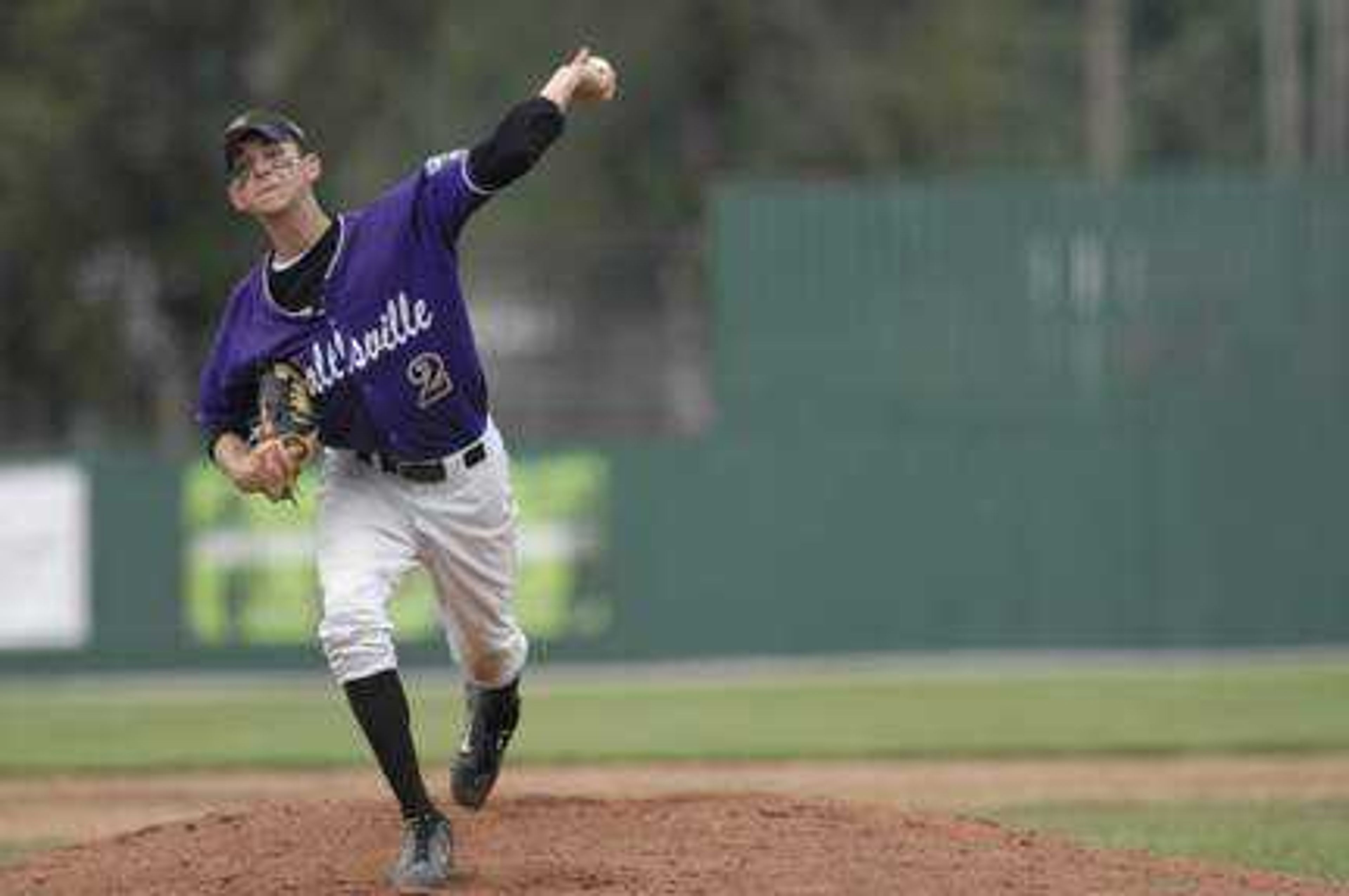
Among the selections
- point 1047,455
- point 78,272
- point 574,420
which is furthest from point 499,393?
point 78,272

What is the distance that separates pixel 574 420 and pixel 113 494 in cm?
383

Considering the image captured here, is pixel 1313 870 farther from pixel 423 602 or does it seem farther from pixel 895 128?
pixel 895 128

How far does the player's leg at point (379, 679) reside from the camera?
7098 mm

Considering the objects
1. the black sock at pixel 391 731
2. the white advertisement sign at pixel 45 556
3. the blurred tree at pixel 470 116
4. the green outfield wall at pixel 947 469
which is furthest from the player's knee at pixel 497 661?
the blurred tree at pixel 470 116

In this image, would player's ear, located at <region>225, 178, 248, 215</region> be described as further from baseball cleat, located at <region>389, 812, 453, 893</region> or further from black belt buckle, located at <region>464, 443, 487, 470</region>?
baseball cleat, located at <region>389, 812, 453, 893</region>

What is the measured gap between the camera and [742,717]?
52.0 feet

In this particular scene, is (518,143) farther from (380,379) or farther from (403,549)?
(403,549)

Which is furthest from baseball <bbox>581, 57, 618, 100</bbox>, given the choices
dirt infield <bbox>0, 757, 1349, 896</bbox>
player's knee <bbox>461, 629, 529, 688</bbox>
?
dirt infield <bbox>0, 757, 1349, 896</bbox>

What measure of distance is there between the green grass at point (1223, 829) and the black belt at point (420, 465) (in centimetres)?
273

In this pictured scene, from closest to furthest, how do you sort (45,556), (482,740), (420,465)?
1. (420,465)
2. (482,740)
3. (45,556)

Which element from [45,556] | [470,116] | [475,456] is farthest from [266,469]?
[470,116]

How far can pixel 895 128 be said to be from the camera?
121 ft

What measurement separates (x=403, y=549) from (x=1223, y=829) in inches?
148

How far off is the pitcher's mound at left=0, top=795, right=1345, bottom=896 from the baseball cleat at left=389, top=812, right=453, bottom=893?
0.06m
